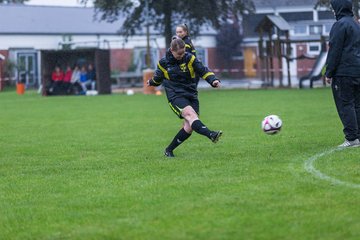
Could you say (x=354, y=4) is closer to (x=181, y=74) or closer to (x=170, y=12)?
(x=170, y=12)

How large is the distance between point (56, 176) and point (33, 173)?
1.74ft

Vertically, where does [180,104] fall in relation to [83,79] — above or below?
below

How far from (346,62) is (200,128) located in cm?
227

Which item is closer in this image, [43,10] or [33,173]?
[33,173]

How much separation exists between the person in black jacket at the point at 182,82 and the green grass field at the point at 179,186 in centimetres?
42

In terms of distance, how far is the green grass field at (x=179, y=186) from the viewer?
6.89 meters

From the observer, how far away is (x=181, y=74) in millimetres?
11992

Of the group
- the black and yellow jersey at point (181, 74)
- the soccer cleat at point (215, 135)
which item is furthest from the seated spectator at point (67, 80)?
the soccer cleat at point (215, 135)

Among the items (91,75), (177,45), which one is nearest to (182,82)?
(177,45)

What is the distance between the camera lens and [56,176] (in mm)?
10305

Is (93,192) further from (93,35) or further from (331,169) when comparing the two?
(93,35)

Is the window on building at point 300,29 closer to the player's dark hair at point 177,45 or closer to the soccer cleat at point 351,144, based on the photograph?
the soccer cleat at point 351,144

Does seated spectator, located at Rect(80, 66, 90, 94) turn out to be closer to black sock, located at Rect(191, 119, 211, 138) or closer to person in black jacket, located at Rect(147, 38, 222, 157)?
person in black jacket, located at Rect(147, 38, 222, 157)

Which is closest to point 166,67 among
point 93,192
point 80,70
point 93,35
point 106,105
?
point 93,192
